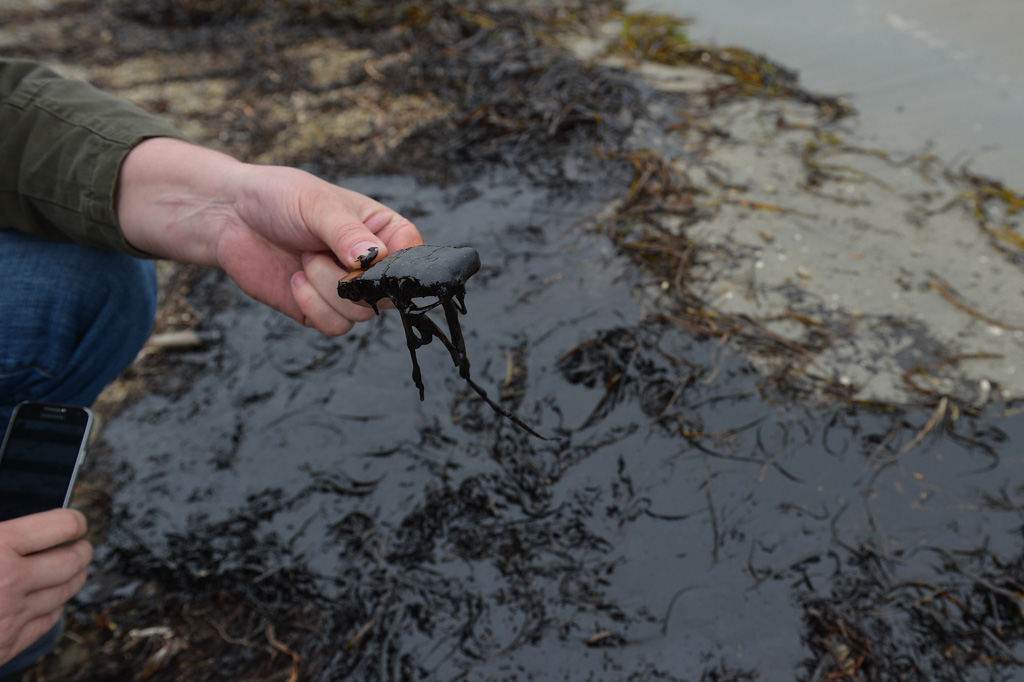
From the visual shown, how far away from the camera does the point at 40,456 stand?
174cm

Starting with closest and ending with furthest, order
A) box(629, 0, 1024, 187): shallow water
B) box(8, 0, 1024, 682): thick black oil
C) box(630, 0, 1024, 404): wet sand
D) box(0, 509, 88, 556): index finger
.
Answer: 1. box(0, 509, 88, 556): index finger
2. box(8, 0, 1024, 682): thick black oil
3. box(630, 0, 1024, 404): wet sand
4. box(629, 0, 1024, 187): shallow water

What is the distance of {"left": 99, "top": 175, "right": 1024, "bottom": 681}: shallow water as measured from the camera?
201 cm

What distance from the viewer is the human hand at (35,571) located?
141 cm

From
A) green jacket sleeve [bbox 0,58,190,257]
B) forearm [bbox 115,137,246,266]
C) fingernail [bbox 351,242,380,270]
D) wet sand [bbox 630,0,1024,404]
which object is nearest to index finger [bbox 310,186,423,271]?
fingernail [bbox 351,242,380,270]

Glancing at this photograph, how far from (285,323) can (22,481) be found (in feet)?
5.10

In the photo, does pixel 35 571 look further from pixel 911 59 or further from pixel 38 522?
pixel 911 59

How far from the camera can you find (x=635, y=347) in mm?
2684

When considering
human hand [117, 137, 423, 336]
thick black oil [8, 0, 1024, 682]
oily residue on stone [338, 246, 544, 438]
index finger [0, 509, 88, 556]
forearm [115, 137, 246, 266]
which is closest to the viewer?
oily residue on stone [338, 246, 544, 438]

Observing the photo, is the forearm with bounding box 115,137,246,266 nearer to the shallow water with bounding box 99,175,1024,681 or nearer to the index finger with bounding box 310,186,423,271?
the index finger with bounding box 310,186,423,271

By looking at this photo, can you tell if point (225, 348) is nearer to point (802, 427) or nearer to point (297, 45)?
point (802, 427)

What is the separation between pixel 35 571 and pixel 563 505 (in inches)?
60.8

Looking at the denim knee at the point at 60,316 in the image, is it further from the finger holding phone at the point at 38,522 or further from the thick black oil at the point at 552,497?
the thick black oil at the point at 552,497

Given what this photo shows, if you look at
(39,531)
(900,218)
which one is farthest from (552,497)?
(900,218)

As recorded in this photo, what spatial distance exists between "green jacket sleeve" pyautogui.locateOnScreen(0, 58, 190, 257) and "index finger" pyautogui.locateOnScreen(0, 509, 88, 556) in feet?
2.43
